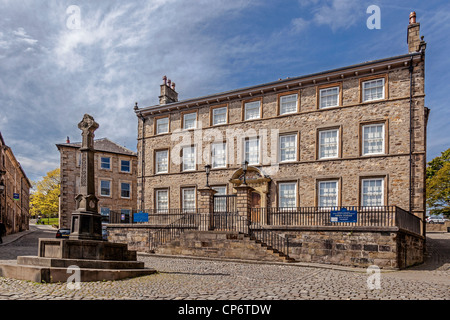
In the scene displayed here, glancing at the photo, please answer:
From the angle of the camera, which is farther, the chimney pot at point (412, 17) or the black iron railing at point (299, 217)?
the chimney pot at point (412, 17)

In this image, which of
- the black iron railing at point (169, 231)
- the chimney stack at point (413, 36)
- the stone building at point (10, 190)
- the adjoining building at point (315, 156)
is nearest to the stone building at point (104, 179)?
the stone building at point (10, 190)

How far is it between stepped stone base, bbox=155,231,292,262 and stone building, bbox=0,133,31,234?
1684cm

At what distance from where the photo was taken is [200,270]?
41.3 feet

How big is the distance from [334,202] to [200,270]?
34.7 ft

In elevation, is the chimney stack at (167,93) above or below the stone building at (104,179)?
above

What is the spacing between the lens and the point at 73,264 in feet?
32.0

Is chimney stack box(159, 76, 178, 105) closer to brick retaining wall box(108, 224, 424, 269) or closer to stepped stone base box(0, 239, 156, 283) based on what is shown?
brick retaining wall box(108, 224, 424, 269)

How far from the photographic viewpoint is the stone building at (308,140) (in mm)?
19203

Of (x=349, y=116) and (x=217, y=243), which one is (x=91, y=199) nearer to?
(x=217, y=243)

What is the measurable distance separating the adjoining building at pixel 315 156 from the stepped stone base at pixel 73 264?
847cm

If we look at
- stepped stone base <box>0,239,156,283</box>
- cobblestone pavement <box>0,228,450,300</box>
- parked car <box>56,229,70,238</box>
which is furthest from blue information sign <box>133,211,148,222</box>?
stepped stone base <box>0,239,156,283</box>

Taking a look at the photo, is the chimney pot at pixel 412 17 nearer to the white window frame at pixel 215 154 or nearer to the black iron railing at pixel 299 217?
the black iron railing at pixel 299 217

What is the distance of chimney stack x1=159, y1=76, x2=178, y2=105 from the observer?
27891 mm

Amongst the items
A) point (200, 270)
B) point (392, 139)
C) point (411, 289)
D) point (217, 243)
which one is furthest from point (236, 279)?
point (392, 139)
